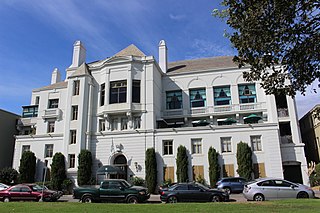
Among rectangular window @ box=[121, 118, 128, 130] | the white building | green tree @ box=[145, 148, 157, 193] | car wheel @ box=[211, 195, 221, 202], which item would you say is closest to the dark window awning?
the white building

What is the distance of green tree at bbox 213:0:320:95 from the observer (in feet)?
29.2

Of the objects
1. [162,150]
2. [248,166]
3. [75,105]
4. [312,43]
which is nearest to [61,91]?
[75,105]

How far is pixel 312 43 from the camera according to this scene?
355 inches

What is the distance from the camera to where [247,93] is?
33781mm

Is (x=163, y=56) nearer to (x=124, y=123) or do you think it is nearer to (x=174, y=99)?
(x=174, y=99)

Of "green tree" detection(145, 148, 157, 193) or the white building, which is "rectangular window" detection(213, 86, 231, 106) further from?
"green tree" detection(145, 148, 157, 193)

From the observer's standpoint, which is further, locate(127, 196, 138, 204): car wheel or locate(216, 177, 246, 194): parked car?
locate(216, 177, 246, 194): parked car

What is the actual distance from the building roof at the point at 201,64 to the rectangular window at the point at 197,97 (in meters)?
3.02

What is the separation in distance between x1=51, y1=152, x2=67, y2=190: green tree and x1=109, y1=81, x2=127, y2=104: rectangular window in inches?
338

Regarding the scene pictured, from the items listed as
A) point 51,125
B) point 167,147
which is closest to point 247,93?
point 167,147

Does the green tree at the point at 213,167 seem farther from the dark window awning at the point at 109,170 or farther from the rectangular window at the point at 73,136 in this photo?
the rectangular window at the point at 73,136

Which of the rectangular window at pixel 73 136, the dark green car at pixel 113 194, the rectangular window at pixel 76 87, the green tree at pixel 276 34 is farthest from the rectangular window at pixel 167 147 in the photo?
the green tree at pixel 276 34

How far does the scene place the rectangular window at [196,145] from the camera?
29.1m

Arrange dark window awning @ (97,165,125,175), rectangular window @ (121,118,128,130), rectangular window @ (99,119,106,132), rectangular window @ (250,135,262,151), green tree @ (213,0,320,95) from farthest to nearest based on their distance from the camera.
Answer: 1. rectangular window @ (99,119,106,132)
2. rectangular window @ (121,118,128,130)
3. rectangular window @ (250,135,262,151)
4. dark window awning @ (97,165,125,175)
5. green tree @ (213,0,320,95)
